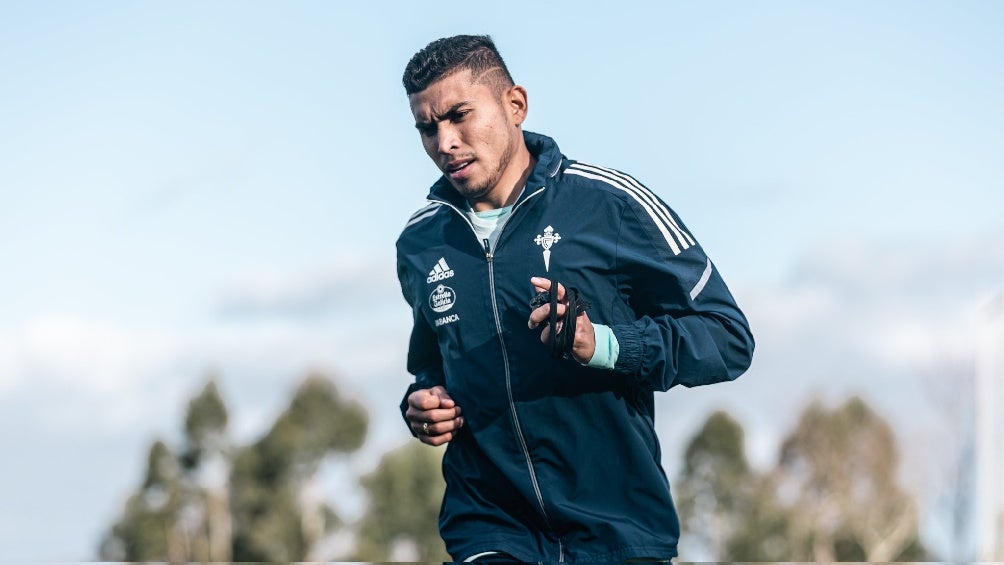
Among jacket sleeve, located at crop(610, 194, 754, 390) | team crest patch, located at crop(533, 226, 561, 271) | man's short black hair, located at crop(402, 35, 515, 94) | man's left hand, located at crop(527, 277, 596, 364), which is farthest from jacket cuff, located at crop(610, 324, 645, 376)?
man's short black hair, located at crop(402, 35, 515, 94)

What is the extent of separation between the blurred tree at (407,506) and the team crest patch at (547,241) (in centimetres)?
4014

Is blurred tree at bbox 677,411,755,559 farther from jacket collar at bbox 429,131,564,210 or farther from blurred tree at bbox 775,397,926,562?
jacket collar at bbox 429,131,564,210

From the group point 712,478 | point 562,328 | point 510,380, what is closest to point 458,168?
point 510,380

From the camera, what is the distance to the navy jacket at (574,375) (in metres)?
4.65

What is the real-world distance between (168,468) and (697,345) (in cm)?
4542

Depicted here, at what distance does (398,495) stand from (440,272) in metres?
40.8

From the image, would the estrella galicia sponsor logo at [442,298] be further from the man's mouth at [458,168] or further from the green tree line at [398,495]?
the green tree line at [398,495]

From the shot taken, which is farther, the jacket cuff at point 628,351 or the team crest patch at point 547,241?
the team crest patch at point 547,241

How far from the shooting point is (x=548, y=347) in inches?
176

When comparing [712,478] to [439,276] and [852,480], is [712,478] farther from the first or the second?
[439,276]

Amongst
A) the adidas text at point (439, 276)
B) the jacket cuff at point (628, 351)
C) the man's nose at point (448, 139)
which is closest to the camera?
the jacket cuff at point (628, 351)

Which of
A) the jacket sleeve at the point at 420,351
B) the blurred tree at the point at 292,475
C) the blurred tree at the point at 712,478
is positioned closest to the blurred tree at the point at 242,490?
the blurred tree at the point at 292,475

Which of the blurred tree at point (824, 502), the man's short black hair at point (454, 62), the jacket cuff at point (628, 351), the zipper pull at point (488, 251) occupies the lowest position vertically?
the blurred tree at point (824, 502)

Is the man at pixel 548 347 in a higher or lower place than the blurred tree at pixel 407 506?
higher
